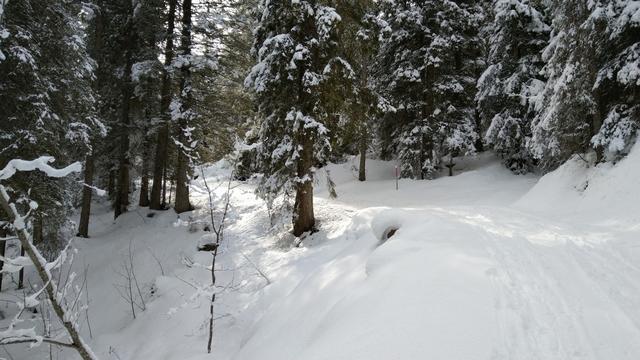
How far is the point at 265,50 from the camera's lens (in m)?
11.6

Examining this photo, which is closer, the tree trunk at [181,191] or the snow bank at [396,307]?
the snow bank at [396,307]

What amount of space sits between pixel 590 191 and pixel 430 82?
10535 millimetres

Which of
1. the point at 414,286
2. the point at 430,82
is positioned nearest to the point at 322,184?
the point at 430,82

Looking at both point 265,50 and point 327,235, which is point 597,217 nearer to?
point 327,235

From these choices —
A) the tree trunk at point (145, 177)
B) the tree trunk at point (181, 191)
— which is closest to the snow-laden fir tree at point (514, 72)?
the tree trunk at point (181, 191)

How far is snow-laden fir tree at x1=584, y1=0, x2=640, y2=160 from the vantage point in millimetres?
10867

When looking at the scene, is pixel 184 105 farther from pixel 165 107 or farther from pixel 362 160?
pixel 362 160

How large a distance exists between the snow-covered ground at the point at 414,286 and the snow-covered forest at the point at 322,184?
1.6 inches

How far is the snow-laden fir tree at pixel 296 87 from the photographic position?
11.4 metres

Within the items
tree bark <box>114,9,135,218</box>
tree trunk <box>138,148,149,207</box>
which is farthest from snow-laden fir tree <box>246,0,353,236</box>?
tree trunk <box>138,148,149,207</box>

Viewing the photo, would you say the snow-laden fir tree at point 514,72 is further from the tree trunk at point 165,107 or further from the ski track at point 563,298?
the tree trunk at point 165,107

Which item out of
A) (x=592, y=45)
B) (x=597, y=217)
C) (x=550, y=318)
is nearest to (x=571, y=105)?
(x=592, y=45)

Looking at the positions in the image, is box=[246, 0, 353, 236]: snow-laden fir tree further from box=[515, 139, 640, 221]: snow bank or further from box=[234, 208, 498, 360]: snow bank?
box=[515, 139, 640, 221]: snow bank

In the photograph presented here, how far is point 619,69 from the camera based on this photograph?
11.4 metres
